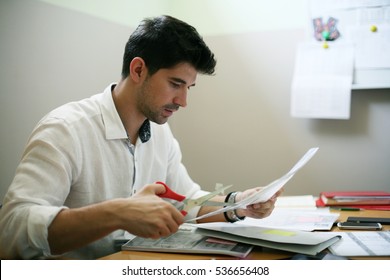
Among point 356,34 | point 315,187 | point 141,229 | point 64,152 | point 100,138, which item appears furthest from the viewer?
point 315,187

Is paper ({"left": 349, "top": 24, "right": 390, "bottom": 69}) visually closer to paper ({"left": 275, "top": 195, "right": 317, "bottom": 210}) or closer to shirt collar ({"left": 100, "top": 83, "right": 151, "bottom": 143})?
paper ({"left": 275, "top": 195, "right": 317, "bottom": 210})

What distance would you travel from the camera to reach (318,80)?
1.90m

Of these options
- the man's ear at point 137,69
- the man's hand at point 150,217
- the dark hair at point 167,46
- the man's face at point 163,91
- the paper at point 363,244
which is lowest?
the paper at point 363,244

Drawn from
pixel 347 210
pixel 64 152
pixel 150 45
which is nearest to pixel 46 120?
pixel 64 152

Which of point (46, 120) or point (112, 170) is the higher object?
point (46, 120)

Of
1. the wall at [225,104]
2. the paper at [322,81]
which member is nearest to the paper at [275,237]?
the wall at [225,104]

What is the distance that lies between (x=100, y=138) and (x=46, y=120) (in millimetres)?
150

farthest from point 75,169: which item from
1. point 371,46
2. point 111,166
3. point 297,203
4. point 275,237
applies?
point 371,46

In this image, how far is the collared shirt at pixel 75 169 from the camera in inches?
32.7

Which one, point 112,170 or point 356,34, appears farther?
point 356,34

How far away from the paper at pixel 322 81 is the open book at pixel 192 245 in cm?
118

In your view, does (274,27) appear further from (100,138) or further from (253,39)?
(100,138)

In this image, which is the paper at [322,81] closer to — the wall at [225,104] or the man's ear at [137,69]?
the wall at [225,104]

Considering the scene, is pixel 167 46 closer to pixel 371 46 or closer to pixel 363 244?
pixel 363 244
